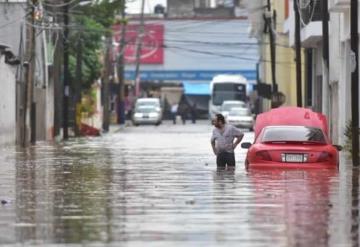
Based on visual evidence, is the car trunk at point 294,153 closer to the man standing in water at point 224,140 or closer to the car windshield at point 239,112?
the man standing in water at point 224,140

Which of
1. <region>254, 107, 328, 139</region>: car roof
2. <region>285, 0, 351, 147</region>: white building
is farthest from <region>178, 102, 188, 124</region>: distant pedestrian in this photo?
<region>254, 107, 328, 139</region>: car roof

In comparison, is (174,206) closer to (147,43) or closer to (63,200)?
(63,200)

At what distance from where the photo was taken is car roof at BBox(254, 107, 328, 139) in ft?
96.8

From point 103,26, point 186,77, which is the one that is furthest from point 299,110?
point 186,77

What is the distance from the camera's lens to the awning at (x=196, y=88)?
362ft

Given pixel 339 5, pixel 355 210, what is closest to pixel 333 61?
pixel 339 5

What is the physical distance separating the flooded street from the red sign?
84949mm

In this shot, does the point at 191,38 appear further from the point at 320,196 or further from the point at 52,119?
the point at 320,196

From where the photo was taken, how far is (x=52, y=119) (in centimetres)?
6119

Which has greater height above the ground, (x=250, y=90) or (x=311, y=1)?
(x=311, y=1)

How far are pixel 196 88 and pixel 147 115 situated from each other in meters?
22.3

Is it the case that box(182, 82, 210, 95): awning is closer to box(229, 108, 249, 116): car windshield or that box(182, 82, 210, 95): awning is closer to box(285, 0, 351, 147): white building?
box(229, 108, 249, 116): car windshield

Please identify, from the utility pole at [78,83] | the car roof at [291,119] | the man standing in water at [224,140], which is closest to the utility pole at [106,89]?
the utility pole at [78,83]

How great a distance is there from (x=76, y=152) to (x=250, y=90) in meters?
65.1
